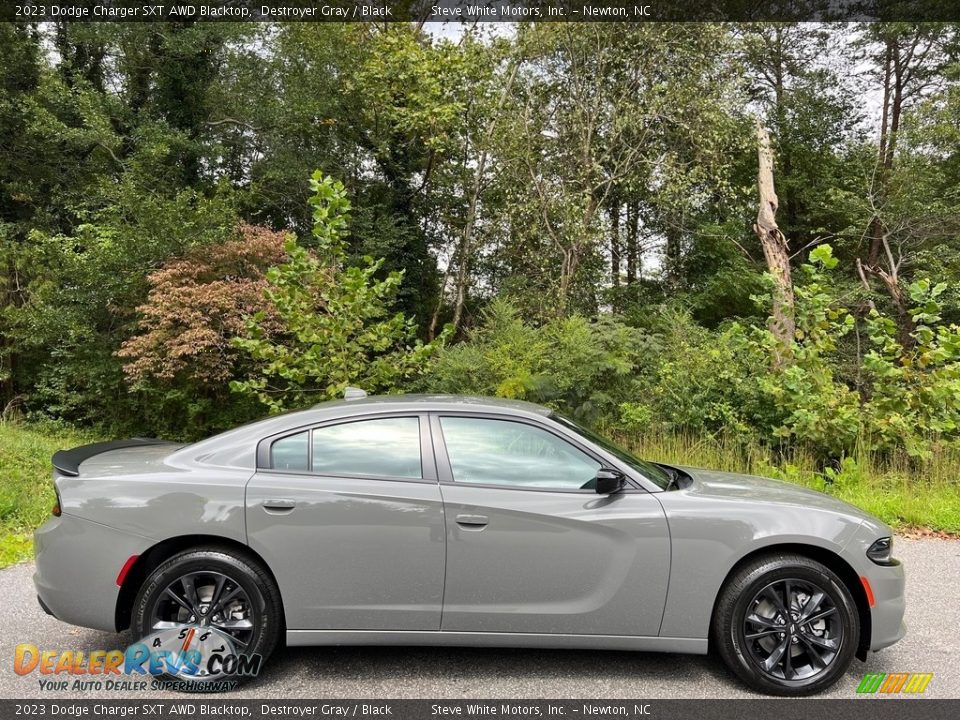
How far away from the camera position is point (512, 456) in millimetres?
3555

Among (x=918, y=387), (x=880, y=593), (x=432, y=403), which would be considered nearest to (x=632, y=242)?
(x=918, y=387)

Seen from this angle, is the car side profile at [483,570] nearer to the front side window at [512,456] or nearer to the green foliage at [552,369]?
the front side window at [512,456]

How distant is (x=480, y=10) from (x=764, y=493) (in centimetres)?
1466

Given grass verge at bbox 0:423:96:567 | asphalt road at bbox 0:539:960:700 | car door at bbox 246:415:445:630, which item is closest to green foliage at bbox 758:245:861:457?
asphalt road at bbox 0:539:960:700

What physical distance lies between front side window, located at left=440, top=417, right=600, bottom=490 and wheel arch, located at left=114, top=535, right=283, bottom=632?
1141 mm

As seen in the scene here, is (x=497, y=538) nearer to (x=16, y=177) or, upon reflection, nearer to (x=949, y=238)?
(x=949, y=238)

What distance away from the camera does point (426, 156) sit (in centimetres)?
2036

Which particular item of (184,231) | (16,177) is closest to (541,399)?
(184,231)

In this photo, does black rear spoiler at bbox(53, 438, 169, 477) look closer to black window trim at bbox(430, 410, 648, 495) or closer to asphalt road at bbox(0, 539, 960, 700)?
asphalt road at bbox(0, 539, 960, 700)

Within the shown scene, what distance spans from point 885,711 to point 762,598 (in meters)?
0.71

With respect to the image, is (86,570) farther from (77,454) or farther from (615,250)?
(615,250)

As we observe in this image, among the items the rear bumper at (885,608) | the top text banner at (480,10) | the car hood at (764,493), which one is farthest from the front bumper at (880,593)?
the top text banner at (480,10)

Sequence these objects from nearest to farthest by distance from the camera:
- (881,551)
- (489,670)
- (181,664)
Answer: (181,664)
(881,551)
(489,670)

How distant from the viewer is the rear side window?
11.6ft
